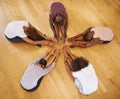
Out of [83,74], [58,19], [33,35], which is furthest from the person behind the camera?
[58,19]

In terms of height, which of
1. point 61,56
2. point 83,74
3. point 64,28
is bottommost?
point 83,74

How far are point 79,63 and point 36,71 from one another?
351 mm

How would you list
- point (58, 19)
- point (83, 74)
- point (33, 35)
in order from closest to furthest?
point (83, 74) → point (33, 35) → point (58, 19)

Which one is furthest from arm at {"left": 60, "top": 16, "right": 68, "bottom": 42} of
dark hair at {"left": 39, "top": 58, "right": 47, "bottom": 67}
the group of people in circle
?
dark hair at {"left": 39, "top": 58, "right": 47, "bottom": 67}

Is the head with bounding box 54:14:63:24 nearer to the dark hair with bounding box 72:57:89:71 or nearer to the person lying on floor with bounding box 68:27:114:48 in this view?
the person lying on floor with bounding box 68:27:114:48

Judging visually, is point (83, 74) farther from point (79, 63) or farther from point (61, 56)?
point (61, 56)

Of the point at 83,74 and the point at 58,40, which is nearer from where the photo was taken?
the point at 83,74

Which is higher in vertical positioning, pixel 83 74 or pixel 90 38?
pixel 90 38

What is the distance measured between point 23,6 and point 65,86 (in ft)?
3.31

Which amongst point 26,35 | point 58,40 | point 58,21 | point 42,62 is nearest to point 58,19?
point 58,21

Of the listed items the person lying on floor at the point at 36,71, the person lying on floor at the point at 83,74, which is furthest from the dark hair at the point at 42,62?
the person lying on floor at the point at 83,74

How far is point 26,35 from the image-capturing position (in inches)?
67.9

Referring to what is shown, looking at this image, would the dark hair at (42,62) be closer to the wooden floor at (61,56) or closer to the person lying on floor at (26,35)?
the wooden floor at (61,56)

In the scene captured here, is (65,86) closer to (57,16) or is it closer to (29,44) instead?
(29,44)
